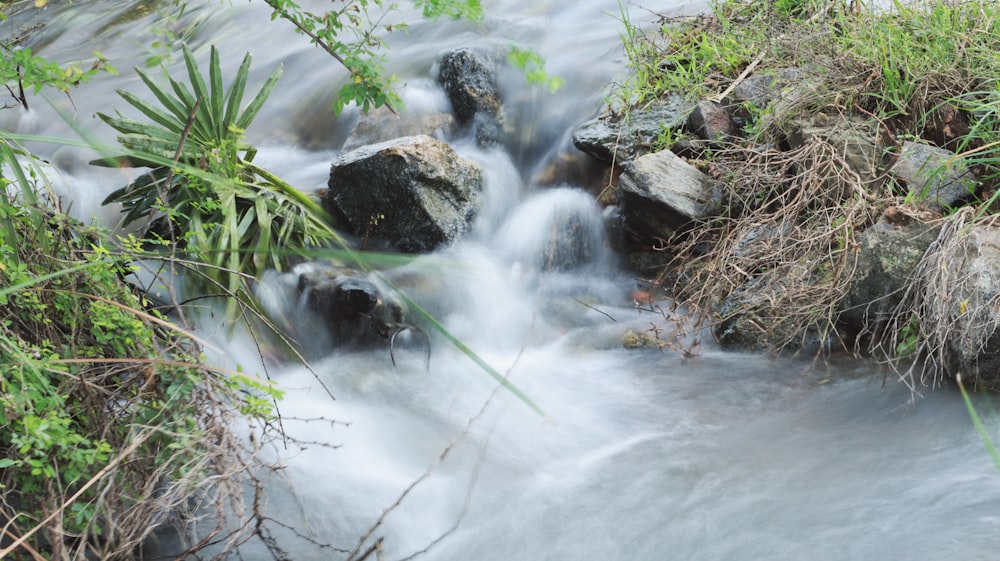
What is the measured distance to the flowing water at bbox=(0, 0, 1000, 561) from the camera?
2439 millimetres

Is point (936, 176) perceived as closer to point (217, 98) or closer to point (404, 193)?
point (404, 193)

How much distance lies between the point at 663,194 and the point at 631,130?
724 millimetres

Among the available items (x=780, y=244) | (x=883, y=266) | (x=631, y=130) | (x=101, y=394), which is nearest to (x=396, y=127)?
(x=631, y=130)

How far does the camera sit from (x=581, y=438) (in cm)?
311

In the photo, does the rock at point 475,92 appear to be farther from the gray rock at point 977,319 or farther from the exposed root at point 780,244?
the gray rock at point 977,319

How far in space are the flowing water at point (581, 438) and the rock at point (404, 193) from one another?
7.2 inches

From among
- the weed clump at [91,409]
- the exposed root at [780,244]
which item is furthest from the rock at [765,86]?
the weed clump at [91,409]

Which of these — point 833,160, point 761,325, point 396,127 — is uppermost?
point 396,127

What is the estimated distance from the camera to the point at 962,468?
2.60 meters

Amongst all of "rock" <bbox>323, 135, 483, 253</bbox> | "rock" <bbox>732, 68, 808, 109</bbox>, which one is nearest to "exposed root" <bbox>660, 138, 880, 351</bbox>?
"rock" <bbox>732, 68, 808, 109</bbox>

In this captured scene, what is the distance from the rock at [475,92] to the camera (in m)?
5.25

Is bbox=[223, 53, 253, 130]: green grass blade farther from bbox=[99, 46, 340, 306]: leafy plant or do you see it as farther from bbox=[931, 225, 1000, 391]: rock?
bbox=[931, 225, 1000, 391]: rock

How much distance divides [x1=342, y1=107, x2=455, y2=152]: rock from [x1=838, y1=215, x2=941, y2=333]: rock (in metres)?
2.85

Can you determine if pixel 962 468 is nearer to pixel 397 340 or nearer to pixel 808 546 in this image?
pixel 808 546
